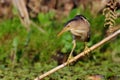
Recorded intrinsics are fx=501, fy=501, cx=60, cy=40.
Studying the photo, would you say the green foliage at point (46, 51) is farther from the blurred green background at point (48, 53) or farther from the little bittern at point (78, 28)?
the little bittern at point (78, 28)

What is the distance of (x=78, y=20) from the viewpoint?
13.4ft

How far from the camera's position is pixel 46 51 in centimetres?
555

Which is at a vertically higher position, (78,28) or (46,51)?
(46,51)

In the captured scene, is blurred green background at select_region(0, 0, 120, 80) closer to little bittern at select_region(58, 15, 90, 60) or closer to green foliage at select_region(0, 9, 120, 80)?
green foliage at select_region(0, 9, 120, 80)

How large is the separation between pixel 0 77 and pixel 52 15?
1662mm

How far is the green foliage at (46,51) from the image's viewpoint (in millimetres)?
4930

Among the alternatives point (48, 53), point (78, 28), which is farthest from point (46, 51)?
point (78, 28)

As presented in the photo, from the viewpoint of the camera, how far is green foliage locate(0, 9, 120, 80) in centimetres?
493

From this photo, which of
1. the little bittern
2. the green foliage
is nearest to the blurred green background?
the green foliage

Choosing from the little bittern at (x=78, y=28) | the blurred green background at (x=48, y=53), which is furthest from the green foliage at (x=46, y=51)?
the little bittern at (x=78, y=28)

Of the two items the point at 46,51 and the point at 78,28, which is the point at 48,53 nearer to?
the point at 46,51

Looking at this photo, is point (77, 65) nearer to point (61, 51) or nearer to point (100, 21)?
point (61, 51)

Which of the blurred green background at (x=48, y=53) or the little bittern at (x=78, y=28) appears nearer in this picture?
the little bittern at (x=78, y=28)

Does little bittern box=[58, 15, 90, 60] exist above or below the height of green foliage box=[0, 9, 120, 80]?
below
